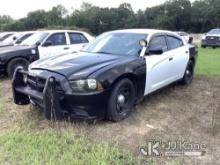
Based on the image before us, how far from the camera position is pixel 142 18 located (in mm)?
63844

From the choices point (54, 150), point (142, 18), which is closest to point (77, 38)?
point (54, 150)

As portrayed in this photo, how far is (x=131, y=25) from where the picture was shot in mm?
61000

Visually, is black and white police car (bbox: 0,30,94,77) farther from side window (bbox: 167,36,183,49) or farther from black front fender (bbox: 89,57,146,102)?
black front fender (bbox: 89,57,146,102)

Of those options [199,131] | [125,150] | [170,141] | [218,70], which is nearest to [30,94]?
[125,150]

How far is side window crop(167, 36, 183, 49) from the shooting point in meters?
7.34

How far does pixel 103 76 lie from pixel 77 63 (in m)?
0.65

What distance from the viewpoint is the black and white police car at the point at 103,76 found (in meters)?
5.04

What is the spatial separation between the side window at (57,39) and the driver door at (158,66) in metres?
4.47

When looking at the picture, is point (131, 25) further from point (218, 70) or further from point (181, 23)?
point (218, 70)

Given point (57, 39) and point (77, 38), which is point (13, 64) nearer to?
point (57, 39)

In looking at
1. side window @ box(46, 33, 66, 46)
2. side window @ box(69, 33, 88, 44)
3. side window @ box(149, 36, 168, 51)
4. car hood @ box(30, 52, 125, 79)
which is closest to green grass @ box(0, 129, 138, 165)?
car hood @ box(30, 52, 125, 79)

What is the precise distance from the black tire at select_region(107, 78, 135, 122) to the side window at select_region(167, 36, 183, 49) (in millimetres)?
2032

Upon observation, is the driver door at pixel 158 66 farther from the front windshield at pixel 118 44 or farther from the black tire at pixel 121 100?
the black tire at pixel 121 100

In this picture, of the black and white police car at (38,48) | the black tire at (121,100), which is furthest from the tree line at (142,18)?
the black tire at (121,100)
